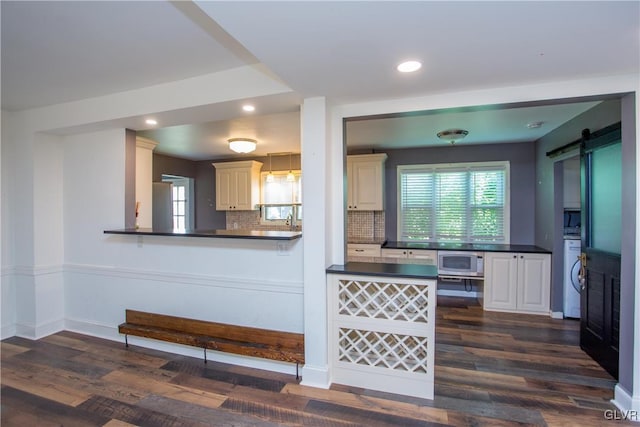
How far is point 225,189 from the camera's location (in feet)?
19.8

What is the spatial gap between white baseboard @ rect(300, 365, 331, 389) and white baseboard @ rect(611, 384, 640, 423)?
201 centimetres

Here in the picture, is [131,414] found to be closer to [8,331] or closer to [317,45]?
[8,331]

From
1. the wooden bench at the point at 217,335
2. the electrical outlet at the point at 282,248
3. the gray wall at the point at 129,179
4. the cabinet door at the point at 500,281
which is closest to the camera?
the wooden bench at the point at 217,335

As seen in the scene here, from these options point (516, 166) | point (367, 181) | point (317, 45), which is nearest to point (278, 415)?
point (317, 45)

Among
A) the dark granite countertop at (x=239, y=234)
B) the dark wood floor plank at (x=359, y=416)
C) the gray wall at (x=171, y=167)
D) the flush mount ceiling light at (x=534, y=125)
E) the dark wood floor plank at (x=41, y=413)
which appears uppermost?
the flush mount ceiling light at (x=534, y=125)

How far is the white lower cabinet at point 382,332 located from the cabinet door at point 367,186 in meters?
2.64

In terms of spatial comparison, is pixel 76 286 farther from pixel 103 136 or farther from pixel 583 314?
pixel 583 314

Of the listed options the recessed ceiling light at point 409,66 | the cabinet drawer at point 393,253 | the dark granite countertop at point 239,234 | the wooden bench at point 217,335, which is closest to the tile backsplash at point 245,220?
the cabinet drawer at point 393,253

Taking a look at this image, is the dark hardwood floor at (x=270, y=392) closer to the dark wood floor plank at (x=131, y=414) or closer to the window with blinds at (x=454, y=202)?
the dark wood floor plank at (x=131, y=414)

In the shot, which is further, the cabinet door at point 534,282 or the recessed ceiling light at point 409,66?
the cabinet door at point 534,282

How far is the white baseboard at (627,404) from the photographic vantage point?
205 centimetres

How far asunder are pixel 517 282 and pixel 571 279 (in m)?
0.58

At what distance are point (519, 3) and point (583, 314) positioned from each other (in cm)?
315

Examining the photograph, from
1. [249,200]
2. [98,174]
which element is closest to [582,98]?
[98,174]
